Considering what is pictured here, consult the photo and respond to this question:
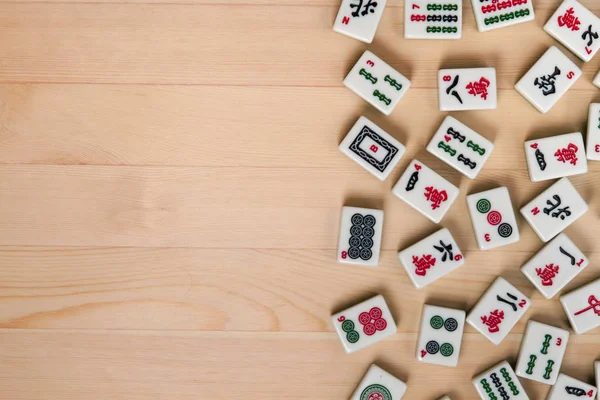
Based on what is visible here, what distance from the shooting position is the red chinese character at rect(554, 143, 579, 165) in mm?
1009

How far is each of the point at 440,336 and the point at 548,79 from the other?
53cm

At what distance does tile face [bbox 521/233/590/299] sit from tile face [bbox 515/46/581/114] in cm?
26

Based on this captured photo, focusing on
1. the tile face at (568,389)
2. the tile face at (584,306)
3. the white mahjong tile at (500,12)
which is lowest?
the tile face at (568,389)

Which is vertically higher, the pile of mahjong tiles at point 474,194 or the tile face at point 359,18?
the tile face at point 359,18

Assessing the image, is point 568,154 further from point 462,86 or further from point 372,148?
point 372,148

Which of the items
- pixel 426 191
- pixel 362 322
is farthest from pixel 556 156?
pixel 362 322

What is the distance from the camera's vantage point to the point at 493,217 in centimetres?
101

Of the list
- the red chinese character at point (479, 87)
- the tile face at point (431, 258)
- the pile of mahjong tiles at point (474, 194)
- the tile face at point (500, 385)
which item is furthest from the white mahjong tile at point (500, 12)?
the tile face at point (500, 385)

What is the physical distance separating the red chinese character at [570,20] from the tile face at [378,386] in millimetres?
743

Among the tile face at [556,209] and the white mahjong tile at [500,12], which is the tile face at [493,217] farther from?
the white mahjong tile at [500,12]

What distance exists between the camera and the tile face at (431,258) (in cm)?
102

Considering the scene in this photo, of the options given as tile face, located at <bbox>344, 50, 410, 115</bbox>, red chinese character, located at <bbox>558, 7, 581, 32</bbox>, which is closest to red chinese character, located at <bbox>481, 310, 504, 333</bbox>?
tile face, located at <bbox>344, 50, 410, 115</bbox>

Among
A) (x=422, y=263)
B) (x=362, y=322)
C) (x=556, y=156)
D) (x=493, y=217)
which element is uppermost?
(x=556, y=156)

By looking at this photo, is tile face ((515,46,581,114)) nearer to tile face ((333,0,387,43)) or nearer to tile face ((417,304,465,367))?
tile face ((333,0,387,43))
